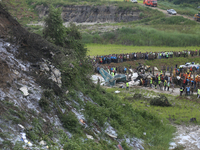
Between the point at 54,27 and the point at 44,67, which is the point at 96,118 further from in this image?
the point at 54,27

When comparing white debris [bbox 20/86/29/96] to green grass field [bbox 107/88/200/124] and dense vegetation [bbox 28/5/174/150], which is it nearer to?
dense vegetation [bbox 28/5/174/150]

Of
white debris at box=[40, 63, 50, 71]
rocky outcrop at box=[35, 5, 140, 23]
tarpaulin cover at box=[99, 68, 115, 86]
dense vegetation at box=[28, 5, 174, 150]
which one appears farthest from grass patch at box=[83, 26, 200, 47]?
white debris at box=[40, 63, 50, 71]

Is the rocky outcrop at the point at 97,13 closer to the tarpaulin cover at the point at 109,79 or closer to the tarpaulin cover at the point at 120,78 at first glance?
the tarpaulin cover at the point at 120,78

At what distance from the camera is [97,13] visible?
69875 mm

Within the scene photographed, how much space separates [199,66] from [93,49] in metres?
21.4

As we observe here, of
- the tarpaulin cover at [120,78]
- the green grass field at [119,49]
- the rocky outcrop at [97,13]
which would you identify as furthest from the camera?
the rocky outcrop at [97,13]

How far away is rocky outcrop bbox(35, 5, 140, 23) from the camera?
6731cm

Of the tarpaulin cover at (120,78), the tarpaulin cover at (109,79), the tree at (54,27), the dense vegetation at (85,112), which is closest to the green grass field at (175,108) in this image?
the dense vegetation at (85,112)

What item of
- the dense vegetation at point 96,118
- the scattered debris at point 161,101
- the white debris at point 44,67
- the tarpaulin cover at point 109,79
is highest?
the white debris at point 44,67

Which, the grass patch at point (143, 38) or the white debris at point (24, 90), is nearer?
the white debris at point (24, 90)

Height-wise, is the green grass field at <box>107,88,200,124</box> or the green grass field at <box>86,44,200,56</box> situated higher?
the green grass field at <box>107,88,200,124</box>

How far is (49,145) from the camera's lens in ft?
27.6

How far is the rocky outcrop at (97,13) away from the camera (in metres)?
67.3

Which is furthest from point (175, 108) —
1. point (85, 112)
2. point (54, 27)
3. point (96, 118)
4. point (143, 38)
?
point (143, 38)
